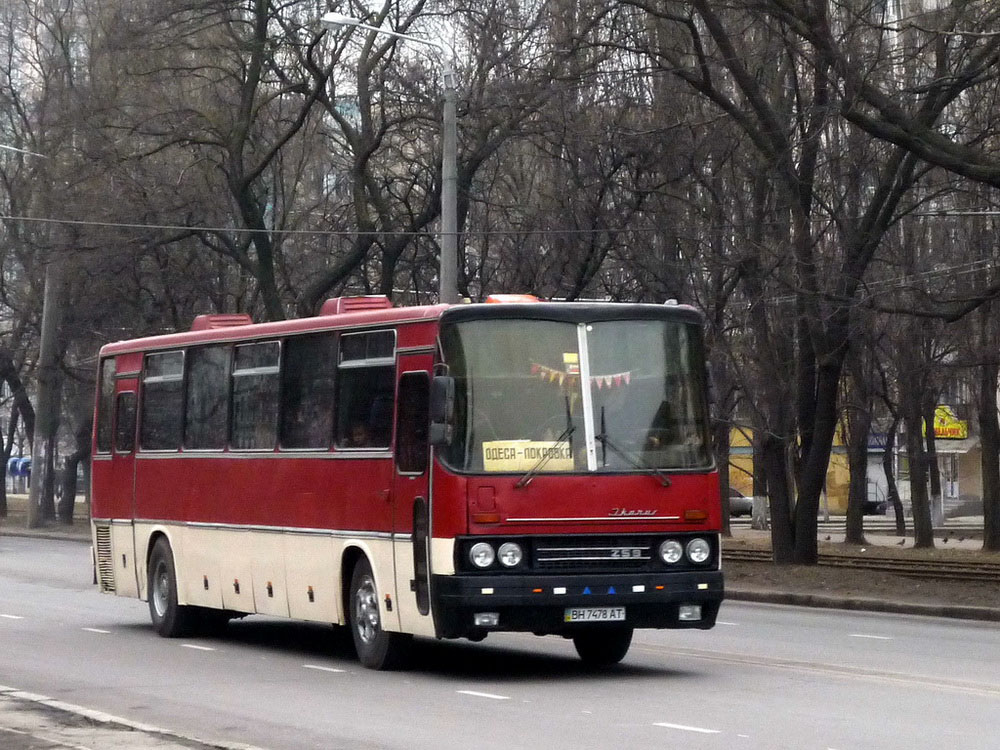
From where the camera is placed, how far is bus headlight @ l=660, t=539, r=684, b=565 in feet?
44.7

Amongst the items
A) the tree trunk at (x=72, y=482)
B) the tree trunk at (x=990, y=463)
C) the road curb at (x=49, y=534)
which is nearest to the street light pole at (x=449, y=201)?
the tree trunk at (x=990, y=463)

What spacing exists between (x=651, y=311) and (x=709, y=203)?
1591 cm

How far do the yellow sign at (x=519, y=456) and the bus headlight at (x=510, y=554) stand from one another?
1.87 ft

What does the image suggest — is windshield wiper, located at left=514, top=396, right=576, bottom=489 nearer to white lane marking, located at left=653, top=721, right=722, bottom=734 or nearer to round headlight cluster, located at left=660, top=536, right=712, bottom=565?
round headlight cluster, located at left=660, top=536, right=712, bottom=565

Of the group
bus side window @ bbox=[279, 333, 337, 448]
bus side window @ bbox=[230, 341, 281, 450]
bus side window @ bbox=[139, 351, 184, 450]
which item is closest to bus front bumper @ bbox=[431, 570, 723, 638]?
bus side window @ bbox=[279, 333, 337, 448]

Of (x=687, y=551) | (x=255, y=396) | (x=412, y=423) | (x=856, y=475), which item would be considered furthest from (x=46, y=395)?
(x=687, y=551)

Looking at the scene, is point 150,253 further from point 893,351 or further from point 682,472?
point 682,472

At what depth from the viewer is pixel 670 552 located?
1366 centimetres

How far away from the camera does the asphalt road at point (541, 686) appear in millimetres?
10508

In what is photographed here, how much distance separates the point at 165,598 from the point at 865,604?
29.9ft

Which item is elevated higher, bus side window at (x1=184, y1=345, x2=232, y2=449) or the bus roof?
the bus roof

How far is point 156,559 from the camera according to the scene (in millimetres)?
19047

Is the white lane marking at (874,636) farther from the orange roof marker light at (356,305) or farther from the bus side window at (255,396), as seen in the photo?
the bus side window at (255,396)

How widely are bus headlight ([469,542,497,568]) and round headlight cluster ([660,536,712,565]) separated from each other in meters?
1.36
